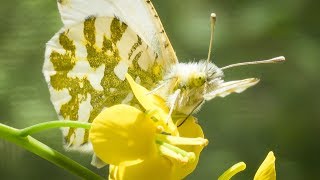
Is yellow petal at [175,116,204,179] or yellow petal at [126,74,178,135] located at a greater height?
yellow petal at [126,74,178,135]

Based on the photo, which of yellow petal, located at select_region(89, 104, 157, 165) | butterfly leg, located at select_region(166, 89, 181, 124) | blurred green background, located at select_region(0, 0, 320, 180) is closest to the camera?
yellow petal, located at select_region(89, 104, 157, 165)

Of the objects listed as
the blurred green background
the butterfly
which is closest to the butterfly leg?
the butterfly

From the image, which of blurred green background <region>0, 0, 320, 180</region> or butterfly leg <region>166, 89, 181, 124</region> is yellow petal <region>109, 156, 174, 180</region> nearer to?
butterfly leg <region>166, 89, 181, 124</region>

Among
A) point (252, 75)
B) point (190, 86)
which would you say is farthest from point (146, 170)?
point (252, 75)

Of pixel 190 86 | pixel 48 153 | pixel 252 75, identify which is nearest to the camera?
pixel 48 153

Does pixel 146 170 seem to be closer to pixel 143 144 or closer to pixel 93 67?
pixel 143 144
